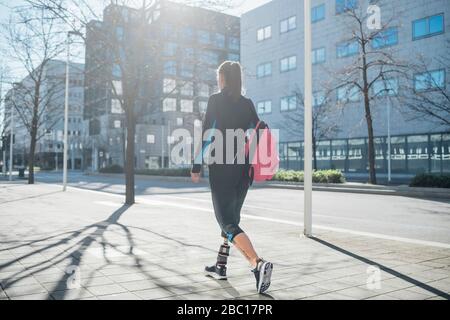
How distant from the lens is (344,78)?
24.3 meters

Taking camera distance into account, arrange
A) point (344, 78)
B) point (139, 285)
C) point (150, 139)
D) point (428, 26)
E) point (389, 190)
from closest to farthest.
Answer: point (139, 285), point (389, 190), point (344, 78), point (428, 26), point (150, 139)

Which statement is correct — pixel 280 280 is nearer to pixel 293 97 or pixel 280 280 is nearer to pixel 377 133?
pixel 377 133

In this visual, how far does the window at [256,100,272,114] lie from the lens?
42256mm

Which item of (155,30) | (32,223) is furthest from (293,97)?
(32,223)

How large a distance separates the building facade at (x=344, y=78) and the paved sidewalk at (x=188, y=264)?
16733 mm

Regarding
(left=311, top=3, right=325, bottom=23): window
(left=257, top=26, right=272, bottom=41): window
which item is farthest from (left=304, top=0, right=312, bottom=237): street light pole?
(left=257, top=26, right=272, bottom=41): window

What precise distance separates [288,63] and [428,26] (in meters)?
13.3

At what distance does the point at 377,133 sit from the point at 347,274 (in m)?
30.5

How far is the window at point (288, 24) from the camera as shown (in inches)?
1551

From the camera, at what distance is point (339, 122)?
35.4 m

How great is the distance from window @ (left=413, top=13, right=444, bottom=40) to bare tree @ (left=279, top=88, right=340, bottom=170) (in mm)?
7549

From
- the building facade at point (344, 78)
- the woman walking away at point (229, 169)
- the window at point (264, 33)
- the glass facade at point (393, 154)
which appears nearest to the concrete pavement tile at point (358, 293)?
the woman walking away at point (229, 169)

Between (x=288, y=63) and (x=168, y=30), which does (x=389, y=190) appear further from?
(x=288, y=63)

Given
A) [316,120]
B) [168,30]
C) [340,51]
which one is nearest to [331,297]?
[168,30]
